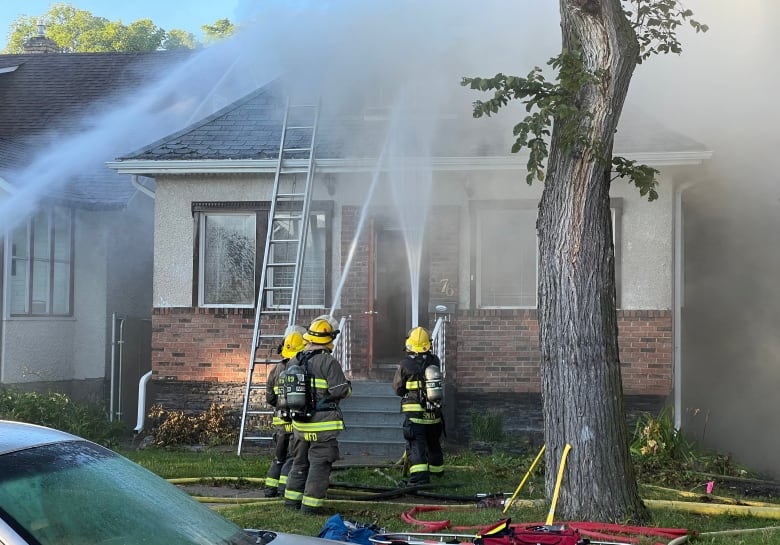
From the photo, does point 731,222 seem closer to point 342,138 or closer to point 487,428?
point 487,428

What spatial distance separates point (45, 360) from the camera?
47.8ft

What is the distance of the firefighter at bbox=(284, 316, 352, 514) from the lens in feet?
27.1

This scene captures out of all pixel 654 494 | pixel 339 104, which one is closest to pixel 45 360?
pixel 339 104

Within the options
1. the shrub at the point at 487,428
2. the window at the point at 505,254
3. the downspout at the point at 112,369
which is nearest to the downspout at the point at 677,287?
the window at the point at 505,254

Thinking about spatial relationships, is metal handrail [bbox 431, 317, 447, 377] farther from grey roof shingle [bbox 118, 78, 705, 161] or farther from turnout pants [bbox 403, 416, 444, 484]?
turnout pants [bbox 403, 416, 444, 484]

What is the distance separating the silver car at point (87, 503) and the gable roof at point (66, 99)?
11033mm

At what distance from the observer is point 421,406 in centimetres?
983

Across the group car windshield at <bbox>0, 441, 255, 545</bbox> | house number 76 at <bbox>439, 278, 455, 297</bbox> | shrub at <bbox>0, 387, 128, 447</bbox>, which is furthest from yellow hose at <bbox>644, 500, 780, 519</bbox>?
shrub at <bbox>0, 387, 128, 447</bbox>

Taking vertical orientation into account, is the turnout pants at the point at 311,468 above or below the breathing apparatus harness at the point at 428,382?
below

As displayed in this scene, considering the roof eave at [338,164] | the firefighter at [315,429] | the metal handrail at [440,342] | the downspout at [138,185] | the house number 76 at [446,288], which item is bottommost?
the firefighter at [315,429]

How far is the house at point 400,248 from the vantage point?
1272 centimetres

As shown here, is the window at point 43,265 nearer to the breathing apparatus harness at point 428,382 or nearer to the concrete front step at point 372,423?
the concrete front step at point 372,423

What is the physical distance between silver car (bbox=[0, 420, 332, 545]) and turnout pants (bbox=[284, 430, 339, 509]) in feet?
13.4

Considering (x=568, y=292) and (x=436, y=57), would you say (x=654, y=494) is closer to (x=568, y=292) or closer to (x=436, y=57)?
(x=568, y=292)
